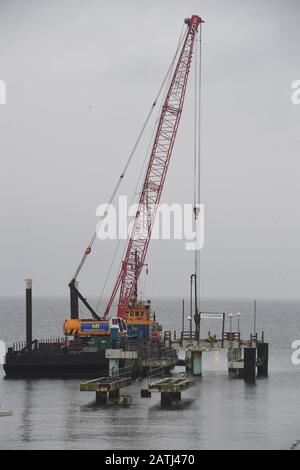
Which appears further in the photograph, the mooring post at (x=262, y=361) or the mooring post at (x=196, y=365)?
the mooring post at (x=262, y=361)

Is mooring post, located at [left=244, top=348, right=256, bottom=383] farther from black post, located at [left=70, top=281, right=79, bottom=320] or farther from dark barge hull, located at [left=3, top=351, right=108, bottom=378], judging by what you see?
black post, located at [left=70, top=281, right=79, bottom=320]

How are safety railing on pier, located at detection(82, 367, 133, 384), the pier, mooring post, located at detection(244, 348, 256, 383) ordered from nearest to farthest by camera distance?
the pier < safety railing on pier, located at detection(82, 367, 133, 384) < mooring post, located at detection(244, 348, 256, 383)

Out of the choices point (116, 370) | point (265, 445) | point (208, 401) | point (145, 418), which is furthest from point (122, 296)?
point (265, 445)

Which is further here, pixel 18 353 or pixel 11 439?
pixel 18 353

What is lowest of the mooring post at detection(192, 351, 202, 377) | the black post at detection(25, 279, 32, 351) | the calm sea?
the calm sea

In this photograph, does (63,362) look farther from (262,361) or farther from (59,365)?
(262,361)

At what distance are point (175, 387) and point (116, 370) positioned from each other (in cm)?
1786

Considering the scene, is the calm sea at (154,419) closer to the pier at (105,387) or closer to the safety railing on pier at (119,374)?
the pier at (105,387)

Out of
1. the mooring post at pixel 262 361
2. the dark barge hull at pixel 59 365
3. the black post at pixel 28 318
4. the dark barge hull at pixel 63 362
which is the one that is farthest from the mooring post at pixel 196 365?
the black post at pixel 28 318

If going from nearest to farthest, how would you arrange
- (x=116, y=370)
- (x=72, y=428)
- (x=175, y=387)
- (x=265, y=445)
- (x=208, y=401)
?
(x=265, y=445) < (x=72, y=428) < (x=175, y=387) < (x=208, y=401) < (x=116, y=370)

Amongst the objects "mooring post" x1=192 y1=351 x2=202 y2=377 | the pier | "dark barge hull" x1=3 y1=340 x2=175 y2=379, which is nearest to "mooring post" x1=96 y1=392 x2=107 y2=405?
the pier

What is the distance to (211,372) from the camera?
404 feet
